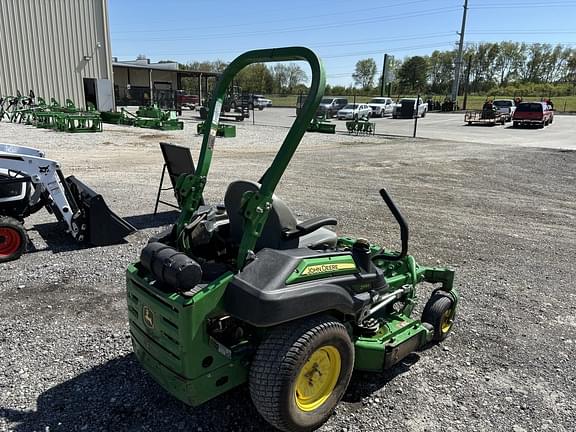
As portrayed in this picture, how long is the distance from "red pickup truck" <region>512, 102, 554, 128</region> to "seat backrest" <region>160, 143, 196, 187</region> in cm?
3118

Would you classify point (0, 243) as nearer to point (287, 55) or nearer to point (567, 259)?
point (287, 55)

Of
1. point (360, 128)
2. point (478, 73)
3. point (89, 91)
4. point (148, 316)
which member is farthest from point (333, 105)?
point (478, 73)

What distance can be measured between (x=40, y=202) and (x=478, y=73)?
100m

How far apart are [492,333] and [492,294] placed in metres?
0.92

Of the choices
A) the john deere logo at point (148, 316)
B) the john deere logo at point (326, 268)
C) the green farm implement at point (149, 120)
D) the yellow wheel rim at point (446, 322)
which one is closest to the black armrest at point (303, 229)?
the john deere logo at point (326, 268)

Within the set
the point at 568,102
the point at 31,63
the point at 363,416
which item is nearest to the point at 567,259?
the point at 363,416

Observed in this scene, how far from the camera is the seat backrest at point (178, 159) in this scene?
627cm

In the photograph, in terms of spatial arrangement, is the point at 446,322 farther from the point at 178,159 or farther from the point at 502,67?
the point at 502,67

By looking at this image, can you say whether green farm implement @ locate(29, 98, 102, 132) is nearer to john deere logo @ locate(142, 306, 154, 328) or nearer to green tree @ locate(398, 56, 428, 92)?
john deere logo @ locate(142, 306, 154, 328)

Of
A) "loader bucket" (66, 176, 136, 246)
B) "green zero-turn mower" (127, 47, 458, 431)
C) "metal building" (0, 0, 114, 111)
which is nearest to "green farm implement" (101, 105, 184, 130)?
"metal building" (0, 0, 114, 111)

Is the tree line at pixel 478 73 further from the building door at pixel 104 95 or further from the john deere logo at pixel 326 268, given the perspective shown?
the john deere logo at pixel 326 268

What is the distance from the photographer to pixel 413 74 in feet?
257

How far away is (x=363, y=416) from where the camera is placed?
9.69ft

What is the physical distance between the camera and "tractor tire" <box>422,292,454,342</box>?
372 cm
